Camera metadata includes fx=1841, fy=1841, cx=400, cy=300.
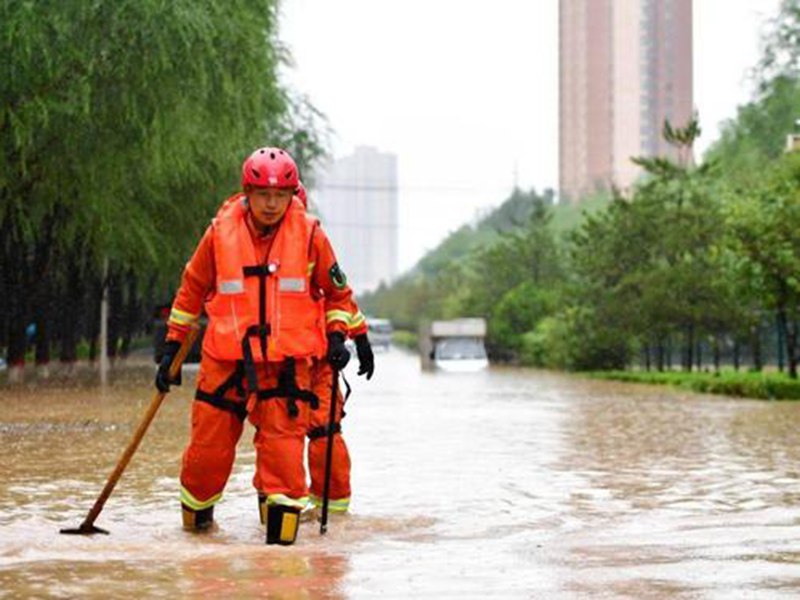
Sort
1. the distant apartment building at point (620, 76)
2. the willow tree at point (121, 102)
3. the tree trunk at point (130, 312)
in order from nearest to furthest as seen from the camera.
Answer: the willow tree at point (121, 102)
the tree trunk at point (130, 312)
the distant apartment building at point (620, 76)

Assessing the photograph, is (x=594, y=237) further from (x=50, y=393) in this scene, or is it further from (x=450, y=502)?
(x=450, y=502)

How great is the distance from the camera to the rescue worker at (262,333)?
29.1ft

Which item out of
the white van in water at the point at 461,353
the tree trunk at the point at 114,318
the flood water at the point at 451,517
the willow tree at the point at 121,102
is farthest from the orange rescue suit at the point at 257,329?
the white van in water at the point at 461,353

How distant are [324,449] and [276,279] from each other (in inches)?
51.6

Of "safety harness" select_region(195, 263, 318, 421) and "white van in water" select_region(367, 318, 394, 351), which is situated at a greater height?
"white van in water" select_region(367, 318, 394, 351)

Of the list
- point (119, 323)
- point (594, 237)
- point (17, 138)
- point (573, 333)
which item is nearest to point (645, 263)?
point (594, 237)

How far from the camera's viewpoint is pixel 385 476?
13.4m

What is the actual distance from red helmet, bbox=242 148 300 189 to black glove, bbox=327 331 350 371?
0.79 m

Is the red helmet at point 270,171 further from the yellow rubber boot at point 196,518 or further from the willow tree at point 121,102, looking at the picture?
the willow tree at point 121,102

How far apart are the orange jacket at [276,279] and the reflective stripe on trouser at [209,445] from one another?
144mm

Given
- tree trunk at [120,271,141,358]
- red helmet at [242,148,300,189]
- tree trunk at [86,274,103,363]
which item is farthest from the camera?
tree trunk at [120,271,141,358]

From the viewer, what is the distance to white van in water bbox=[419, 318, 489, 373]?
226ft

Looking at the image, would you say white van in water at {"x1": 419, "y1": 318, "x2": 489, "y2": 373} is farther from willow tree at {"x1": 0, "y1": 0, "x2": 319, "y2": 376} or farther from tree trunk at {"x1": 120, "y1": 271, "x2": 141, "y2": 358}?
willow tree at {"x1": 0, "y1": 0, "x2": 319, "y2": 376}

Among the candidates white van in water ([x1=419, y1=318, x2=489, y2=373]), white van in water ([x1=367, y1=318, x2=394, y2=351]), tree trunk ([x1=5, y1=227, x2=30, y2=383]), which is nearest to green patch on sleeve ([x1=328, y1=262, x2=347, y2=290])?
tree trunk ([x1=5, y1=227, x2=30, y2=383])
